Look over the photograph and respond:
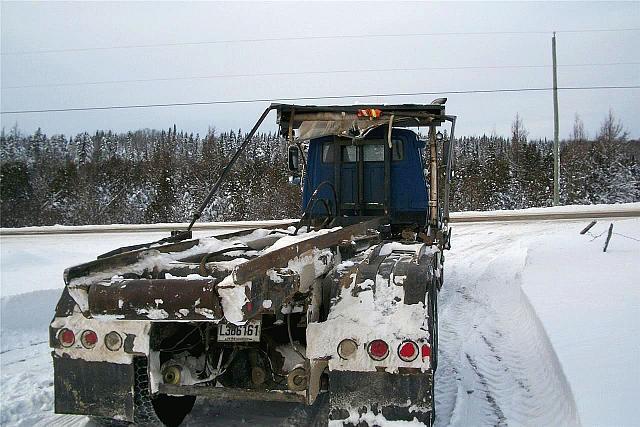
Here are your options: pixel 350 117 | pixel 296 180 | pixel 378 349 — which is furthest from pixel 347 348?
pixel 296 180

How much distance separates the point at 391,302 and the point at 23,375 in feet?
12.8

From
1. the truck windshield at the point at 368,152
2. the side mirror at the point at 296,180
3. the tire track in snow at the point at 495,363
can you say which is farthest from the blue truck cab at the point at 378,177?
the tire track in snow at the point at 495,363

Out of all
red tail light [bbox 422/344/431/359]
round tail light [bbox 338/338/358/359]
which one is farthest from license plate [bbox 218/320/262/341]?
red tail light [bbox 422/344/431/359]

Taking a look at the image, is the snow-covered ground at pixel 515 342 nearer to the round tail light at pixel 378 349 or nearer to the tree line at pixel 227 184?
the round tail light at pixel 378 349

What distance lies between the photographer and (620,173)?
105 ft

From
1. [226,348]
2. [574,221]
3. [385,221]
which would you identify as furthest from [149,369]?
[574,221]

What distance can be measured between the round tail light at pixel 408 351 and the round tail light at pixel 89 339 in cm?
196

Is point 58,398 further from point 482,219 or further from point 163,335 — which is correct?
point 482,219

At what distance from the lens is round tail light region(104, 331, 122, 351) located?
3.45 m

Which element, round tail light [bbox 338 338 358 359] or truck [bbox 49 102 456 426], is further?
round tail light [bbox 338 338 358 359]

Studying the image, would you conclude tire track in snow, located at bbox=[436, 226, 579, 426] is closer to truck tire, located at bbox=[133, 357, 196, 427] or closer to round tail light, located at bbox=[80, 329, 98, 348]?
truck tire, located at bbox=[133, 357, 196, 427]

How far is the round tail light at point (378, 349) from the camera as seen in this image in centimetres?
330

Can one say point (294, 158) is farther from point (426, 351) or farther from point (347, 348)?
point (426, 351)

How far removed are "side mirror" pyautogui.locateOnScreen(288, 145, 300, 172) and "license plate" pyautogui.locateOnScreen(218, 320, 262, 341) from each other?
4541 mm
